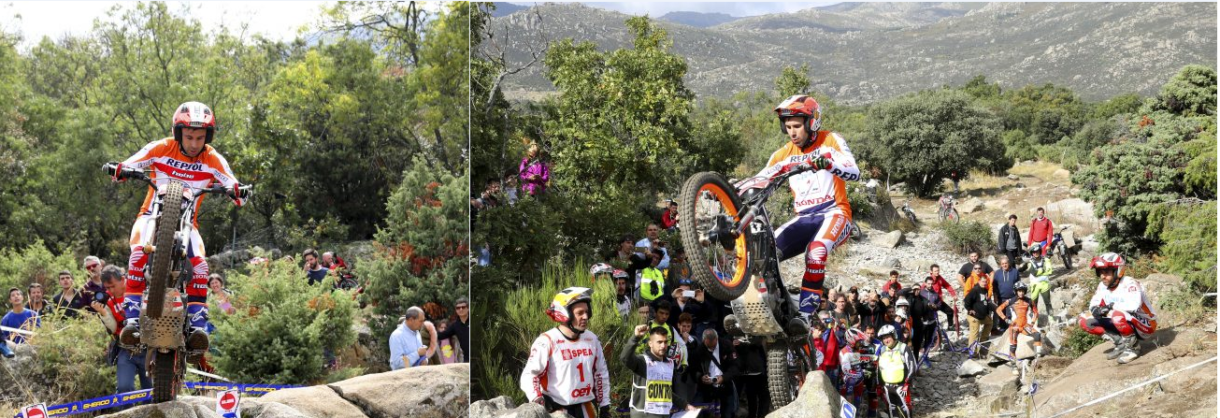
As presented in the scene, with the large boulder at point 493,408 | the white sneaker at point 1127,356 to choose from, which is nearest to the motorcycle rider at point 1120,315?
the white sneaker at point 1127,356

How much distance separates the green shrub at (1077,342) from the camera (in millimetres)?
9227

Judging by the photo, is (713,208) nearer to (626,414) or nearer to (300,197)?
(626,414)

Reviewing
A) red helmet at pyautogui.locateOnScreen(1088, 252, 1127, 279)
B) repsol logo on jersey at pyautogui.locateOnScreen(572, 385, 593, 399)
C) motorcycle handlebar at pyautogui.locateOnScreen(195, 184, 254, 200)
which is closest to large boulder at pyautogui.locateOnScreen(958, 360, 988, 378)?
red helmet at pyautogui.locateOnScreen(1088, 252, 1127, 279)

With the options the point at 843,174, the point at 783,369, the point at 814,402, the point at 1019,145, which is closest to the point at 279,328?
the point at 783,369

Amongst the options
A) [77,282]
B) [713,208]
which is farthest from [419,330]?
[713,208]

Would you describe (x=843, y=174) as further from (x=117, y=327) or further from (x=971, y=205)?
(x=117, y=327)

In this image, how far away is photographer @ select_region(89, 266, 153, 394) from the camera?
7.54m

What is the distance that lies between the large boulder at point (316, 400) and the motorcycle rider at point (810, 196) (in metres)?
3.56

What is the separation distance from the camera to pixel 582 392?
26.3 ft

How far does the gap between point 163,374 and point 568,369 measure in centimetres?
264

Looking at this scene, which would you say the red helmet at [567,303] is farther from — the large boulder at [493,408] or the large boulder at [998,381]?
the large boulder at [998,381]

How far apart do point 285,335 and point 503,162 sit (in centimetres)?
256

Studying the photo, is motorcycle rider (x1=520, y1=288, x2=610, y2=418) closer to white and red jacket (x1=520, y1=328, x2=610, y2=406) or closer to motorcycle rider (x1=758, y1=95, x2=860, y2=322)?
white and red jacket (x1=520, y1=328, x2=610, y2=406)

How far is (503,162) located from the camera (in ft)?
33.4
